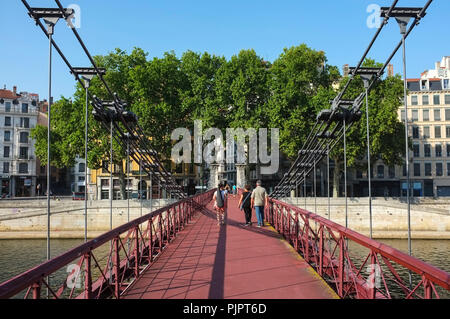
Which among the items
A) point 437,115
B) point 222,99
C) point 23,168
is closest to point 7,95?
point 23,168

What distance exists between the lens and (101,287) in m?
5.11

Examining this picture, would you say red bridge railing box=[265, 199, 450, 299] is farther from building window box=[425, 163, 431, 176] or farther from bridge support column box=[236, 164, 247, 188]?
building window box=[425, 163, 431, 176]

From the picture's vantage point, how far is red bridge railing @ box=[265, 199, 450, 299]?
3195 millimetres

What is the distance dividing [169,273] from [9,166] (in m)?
49.2

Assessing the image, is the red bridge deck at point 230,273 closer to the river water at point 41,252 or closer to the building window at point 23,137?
the river water at point 41,252

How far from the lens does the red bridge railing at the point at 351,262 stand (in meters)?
3.20

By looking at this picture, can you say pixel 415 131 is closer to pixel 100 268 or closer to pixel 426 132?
pixel 426 132

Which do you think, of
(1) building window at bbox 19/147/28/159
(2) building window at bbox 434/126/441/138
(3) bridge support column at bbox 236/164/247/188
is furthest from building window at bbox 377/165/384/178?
(1) building window at bbox 19/147/28/159

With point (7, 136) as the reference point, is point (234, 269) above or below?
below

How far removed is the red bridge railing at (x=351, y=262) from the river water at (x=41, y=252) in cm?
1320

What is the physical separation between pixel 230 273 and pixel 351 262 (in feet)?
7.00

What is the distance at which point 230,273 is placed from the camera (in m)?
6.47
